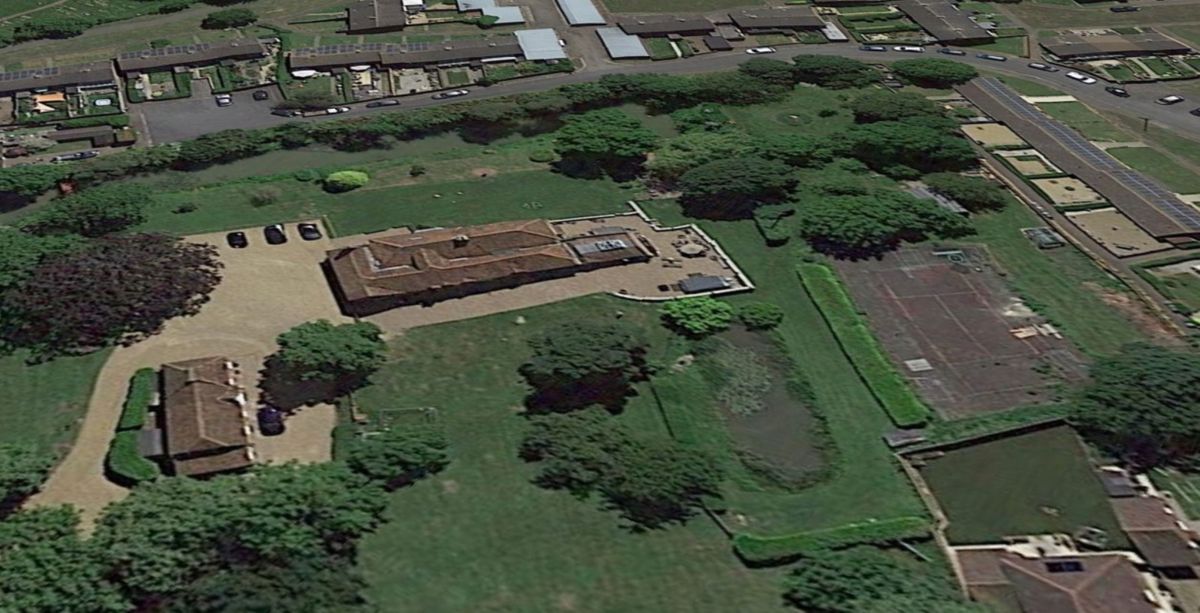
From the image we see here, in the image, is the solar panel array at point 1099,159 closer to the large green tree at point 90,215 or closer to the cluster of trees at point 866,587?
the cluster of trees at point 866,587

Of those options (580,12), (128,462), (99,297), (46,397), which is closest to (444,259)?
(99,297)

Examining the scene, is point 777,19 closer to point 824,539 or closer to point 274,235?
point 274,235

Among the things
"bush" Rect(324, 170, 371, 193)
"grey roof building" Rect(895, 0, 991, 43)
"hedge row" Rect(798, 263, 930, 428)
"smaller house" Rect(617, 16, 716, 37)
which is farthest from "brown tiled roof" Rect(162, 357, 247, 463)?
"grey roof building" Rect(895, 0, 991, 43)

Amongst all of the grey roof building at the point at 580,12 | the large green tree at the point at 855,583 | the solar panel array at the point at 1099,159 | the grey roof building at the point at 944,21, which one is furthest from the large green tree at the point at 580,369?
the grey roof building at the point at 944,21

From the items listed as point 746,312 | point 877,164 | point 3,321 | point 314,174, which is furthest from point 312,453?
point 877,164

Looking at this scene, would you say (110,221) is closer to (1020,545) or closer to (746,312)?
(746,312)
